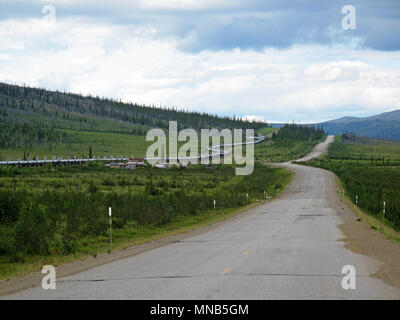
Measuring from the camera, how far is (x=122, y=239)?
2228 centimetres

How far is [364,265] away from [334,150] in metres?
139

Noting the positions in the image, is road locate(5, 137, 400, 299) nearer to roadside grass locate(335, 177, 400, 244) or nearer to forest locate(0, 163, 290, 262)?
roadside grass locate(335, 177, 400, 244)

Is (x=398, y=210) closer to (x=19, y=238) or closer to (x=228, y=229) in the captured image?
(x=228, y=229)

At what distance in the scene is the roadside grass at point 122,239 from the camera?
1576 centimetres

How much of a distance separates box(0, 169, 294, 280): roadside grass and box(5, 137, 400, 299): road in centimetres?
178

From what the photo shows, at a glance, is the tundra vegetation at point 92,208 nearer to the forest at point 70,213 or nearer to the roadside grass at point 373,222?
the forest at point 70,213

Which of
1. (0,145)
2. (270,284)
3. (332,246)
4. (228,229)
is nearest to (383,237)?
(332,246)

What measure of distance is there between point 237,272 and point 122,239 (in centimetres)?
992

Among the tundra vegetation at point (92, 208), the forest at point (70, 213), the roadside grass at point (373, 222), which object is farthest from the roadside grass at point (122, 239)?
the roadside grass at point (373, 222)

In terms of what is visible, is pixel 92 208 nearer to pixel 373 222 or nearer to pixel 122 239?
pixel 122 239

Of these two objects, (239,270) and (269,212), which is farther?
(269,212)

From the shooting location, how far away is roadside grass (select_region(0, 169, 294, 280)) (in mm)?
15758

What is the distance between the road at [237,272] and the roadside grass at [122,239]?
1.78 metres

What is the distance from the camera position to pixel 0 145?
374 feet
